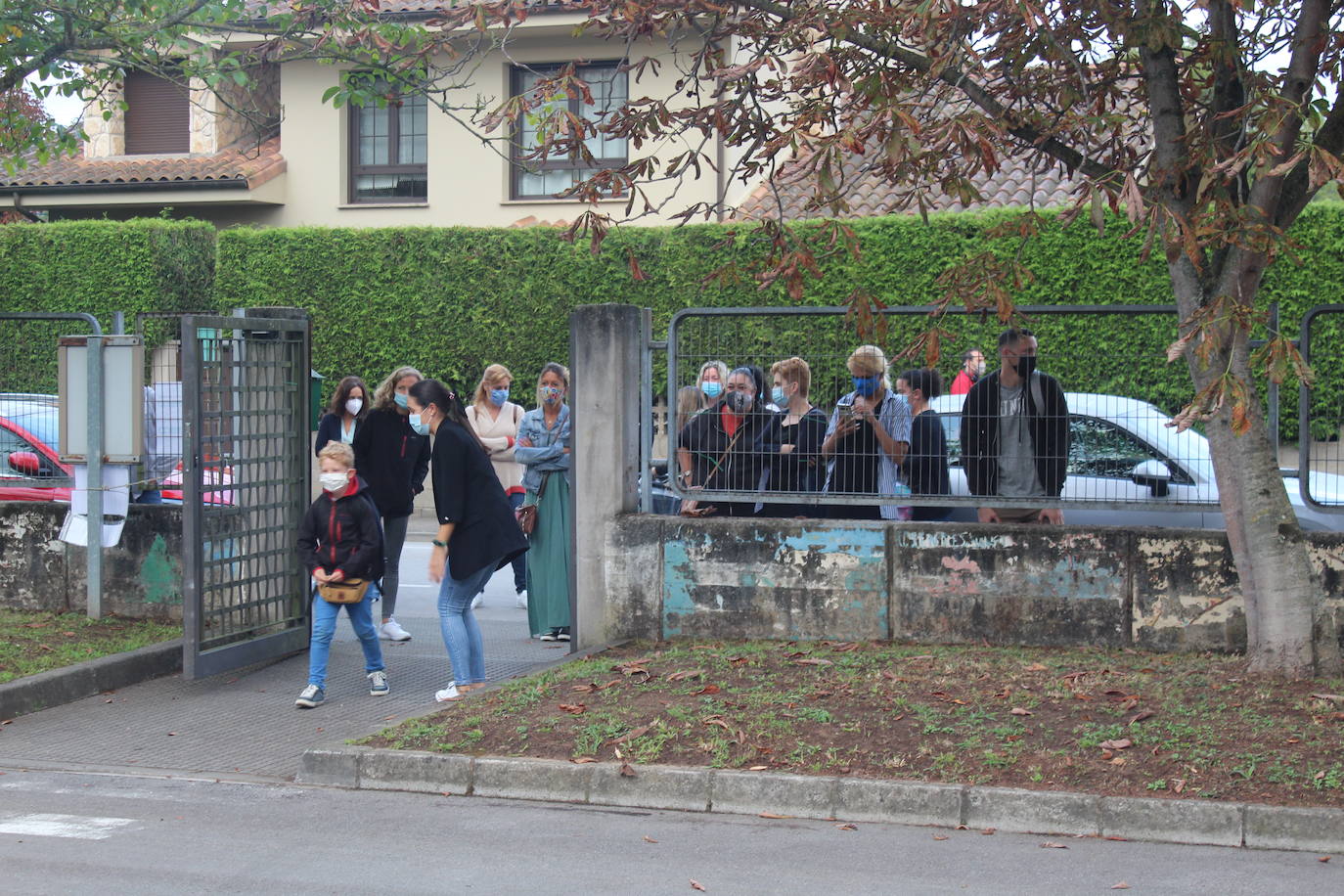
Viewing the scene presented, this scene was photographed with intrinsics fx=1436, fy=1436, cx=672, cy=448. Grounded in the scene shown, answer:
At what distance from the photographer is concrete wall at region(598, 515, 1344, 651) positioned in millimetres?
8477

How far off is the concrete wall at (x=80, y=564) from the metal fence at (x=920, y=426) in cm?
379

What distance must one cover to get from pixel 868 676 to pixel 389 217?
59.7 ft

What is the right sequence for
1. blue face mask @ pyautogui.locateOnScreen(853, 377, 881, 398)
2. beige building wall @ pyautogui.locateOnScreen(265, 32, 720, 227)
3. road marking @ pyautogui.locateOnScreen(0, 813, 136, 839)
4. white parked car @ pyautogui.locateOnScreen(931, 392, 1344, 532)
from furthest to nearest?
beige building wall @ pyautogui.locateOnScreen(265, 32, 720, 227) → blue face mask @ pyautogui.locateOnScreen(853, 377, 881, 398) → white parked car @ pyautogui.locateOnScreen(931, 392, 1344, 532) → road marking @ pyautogui.locateOnScreen(0, 813, 136, 839)

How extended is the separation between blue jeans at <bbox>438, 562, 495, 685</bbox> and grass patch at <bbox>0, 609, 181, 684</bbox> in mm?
2501

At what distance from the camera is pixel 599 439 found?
9492mm

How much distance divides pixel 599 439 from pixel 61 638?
3905mm

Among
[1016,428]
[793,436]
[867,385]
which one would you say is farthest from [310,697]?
[1016,428]

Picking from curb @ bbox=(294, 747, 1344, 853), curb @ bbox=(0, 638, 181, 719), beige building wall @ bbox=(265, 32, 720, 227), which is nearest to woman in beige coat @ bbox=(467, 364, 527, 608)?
curb @ bbox=(0, 638, 181, 719)

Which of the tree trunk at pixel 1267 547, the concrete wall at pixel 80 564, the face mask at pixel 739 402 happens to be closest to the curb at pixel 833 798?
the tree trunk at pixel 1267 547

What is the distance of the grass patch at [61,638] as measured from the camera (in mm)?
8930

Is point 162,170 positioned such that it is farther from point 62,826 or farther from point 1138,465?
point 62,826

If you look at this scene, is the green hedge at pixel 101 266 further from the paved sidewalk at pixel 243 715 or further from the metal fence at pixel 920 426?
Result: the metal fence at pixel 920 426

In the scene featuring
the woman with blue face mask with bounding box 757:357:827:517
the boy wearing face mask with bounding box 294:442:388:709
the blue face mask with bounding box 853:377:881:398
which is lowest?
the boy wearing face mask with bounding box 294:442:388:709

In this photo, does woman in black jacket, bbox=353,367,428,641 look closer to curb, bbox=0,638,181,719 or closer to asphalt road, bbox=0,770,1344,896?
curb, bbox=0,638,181,719
